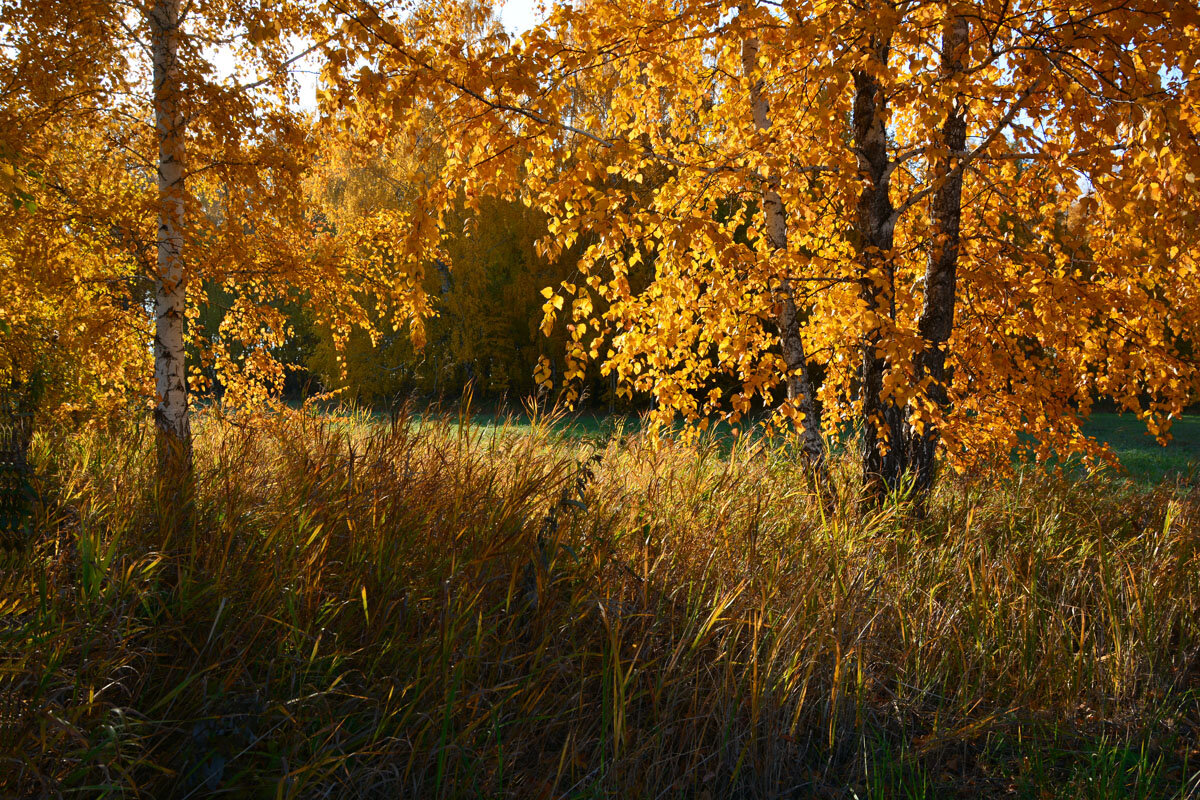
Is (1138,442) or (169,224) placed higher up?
(169,224)

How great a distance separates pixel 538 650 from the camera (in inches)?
88.8

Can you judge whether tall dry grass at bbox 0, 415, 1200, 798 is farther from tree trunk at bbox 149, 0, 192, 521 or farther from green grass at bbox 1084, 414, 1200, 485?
green grass at bbox 1084, 414, 1200, 485

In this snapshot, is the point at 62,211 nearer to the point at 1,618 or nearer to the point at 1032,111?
the point at 1,618

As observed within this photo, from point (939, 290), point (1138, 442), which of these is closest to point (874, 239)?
point (939, 290)

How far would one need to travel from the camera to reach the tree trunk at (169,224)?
449 cm

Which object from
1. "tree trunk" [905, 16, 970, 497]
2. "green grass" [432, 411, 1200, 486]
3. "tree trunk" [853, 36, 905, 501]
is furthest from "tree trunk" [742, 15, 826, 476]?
"green grass" [432, 411, 1200, 486]

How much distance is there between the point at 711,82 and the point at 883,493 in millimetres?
3266

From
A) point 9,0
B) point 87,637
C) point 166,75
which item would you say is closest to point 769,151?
point 87,637

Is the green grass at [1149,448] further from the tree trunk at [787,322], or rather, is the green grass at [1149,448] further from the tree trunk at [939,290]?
the tree trunk at [787,322]

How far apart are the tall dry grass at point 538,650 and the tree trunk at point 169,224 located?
110 cm

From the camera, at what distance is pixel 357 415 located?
5797 mm

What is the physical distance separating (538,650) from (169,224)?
164 inches

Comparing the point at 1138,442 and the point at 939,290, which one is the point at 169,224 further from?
the point at 1138,442

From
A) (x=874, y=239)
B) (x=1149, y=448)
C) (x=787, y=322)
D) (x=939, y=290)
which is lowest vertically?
(x=1149, y=448)
